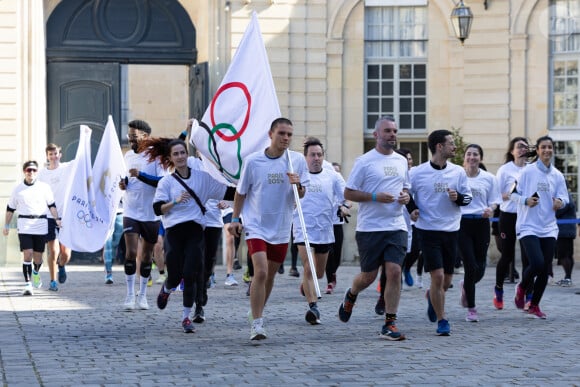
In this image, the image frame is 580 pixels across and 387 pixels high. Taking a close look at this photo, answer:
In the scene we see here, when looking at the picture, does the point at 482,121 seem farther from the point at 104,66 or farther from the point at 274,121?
the point at 274,121

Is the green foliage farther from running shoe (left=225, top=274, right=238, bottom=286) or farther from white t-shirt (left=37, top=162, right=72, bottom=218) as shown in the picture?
white t-shirt (left=37, top=162, right=72, bottom=218)

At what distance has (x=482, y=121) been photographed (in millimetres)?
24172

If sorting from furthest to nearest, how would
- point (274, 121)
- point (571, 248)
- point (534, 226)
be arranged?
point (571, 248), point (534, 226), point (274, 121)

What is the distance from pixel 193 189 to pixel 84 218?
166 inches

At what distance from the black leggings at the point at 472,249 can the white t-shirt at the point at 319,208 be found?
7.19 ft

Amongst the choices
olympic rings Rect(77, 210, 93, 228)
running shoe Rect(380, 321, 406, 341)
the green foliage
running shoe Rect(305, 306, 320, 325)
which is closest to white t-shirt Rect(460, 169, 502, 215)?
running shoe Rect(305, 306, 320, 325)

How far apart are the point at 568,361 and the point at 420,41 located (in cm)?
1553

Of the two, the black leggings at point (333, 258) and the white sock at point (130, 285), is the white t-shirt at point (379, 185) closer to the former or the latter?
the white sock at point (130, 285)

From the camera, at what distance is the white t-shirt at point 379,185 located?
36.8 feet

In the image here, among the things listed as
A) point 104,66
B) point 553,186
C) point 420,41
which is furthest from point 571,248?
point 104,66

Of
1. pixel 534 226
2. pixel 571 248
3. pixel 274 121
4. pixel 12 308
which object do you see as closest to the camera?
pixel 274 121

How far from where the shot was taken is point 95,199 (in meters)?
15.8

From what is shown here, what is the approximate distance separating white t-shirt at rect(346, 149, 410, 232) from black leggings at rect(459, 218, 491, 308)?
161cm

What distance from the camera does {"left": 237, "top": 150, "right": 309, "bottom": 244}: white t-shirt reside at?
1111 centimetres
